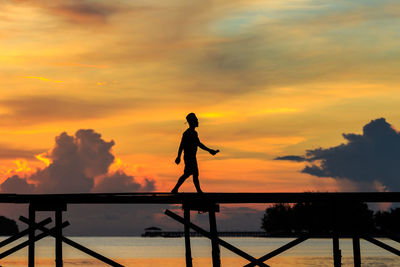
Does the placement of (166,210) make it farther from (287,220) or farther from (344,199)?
(287,220)

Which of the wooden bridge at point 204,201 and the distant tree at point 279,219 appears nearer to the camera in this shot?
the wooden bridge at point 204,201

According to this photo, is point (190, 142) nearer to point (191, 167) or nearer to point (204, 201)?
point (191, 167)

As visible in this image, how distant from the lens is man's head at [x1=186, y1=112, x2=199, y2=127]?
22078 mm

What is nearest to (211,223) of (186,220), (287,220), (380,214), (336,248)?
(186,220)

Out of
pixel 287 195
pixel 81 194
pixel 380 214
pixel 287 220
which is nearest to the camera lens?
pixel 287 195

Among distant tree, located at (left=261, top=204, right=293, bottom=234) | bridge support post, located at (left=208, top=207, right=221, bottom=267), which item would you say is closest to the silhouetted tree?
distant tree, located at (left=261, top=204, right=293, bottom=234)

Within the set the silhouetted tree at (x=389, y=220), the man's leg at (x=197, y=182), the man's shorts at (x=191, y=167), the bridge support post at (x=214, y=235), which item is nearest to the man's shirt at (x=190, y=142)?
the man's shorts at (x=191, y=167)

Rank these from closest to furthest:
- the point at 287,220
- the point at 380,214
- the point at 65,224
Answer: the point at 65,224 → the point at 380,214 → the point at 287,220

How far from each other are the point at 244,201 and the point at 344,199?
2.85m

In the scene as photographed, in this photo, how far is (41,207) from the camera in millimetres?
24609

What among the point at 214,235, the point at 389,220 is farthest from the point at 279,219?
the point at 214,235

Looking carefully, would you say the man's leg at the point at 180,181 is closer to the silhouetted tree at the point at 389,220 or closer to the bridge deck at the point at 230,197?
the bridge deck at the point at 230,197

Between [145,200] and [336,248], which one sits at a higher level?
[145,200]

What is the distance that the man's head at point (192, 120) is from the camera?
72.4 feet
